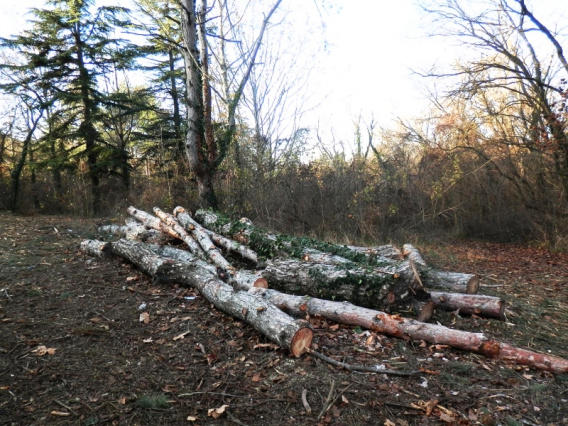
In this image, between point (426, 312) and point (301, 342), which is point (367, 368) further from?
point (426, 312)

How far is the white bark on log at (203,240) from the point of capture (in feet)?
20.0

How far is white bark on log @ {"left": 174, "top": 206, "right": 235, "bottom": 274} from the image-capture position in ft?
20.0

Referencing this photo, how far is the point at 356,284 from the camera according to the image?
15.6ft

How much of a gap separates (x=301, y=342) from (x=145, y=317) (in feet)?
6.72

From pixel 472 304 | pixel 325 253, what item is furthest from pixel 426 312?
pixel 325 253

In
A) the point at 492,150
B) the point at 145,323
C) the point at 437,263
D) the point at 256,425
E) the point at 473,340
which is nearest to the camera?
the point at 256,425

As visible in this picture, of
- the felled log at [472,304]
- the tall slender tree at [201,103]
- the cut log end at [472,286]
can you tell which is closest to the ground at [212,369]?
the felled log at [472,304]

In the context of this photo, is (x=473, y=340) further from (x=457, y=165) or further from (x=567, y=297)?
(x=457, y=165)

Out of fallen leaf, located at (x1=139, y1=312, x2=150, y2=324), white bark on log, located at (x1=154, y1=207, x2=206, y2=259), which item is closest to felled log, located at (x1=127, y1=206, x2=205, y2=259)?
white bark on log, located at (x1=154, y1=207, x2=206, y2=259)

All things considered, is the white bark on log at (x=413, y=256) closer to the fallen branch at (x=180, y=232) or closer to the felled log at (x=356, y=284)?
the felled log at (x=356, y=284)

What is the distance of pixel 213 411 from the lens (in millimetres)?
2895

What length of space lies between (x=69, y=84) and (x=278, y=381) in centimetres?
1752

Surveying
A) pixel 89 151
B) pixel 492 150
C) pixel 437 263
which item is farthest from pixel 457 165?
pixel 89 151

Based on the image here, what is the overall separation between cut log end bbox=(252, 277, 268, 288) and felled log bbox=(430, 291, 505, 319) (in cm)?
228
